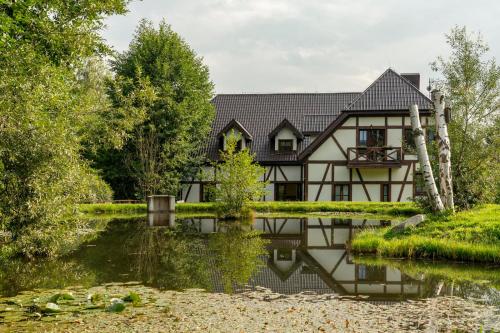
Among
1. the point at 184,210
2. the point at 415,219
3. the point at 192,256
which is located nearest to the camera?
the point at 192,256

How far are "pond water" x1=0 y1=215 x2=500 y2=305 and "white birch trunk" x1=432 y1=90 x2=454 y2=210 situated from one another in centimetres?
342

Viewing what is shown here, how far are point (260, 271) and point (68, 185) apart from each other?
512cm

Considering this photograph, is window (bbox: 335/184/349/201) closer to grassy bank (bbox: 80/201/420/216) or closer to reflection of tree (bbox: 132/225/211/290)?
grassy bank (bbox: 80/201/420/216)

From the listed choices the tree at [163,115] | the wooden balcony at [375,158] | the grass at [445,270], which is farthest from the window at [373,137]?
the grass at [445,270]

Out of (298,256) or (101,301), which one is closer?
(101,301)

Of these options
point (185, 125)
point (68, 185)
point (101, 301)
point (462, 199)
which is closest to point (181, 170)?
point (185, 125)

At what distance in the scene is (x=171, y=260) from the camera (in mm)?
13469

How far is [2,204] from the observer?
39.1 ft

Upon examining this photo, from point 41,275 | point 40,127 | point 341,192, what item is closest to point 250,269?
point 41,275

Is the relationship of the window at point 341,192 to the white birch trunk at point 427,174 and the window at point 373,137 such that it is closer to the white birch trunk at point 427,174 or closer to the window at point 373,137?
the window at point 373,137

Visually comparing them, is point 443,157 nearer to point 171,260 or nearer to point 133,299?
point 171,260

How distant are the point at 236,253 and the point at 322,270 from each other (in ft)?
10.6

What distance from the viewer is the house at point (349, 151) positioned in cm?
3284

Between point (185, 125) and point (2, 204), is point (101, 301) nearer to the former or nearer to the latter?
point (2, 204)
